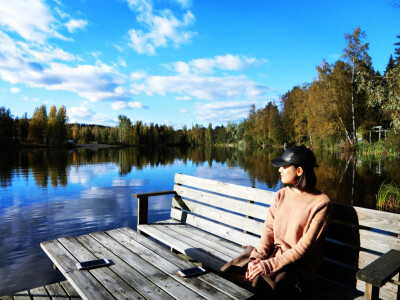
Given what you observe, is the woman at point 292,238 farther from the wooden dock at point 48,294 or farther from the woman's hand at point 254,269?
the wooden dock at point 48,294

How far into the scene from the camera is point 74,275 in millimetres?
2389

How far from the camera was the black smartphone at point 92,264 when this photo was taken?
99.8 inches

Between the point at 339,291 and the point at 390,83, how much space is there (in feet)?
45.9

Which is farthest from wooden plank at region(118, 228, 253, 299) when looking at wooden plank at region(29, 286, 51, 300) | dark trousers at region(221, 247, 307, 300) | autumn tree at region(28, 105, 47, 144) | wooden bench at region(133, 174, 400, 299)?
autumn tree at region(28, 105, 47, 144)

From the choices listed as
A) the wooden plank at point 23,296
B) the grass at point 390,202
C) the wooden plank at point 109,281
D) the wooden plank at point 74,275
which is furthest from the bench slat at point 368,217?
the grass at point 390,202

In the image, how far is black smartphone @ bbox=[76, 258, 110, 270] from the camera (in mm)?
2536

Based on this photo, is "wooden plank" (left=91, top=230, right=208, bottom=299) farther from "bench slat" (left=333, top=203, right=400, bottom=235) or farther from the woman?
"bench slat" (left=333, top=203, right=400, bottom=235)

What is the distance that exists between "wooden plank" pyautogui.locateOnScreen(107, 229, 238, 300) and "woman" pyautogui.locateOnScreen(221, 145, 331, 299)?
468mm

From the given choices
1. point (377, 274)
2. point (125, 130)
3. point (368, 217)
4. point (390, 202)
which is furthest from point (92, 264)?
point (125, 130)

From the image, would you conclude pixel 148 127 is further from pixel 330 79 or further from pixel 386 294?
pixel 386 294

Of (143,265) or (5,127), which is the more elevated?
(5,127)

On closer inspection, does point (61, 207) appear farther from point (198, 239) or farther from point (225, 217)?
point (225, 217)

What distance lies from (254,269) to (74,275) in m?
1.56

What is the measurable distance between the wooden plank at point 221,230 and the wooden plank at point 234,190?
1.65ft
